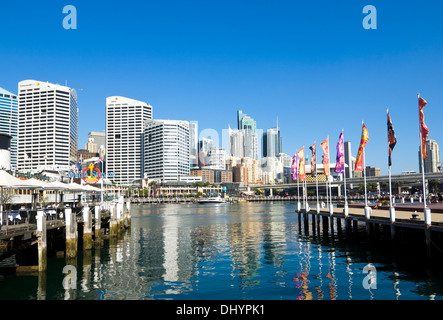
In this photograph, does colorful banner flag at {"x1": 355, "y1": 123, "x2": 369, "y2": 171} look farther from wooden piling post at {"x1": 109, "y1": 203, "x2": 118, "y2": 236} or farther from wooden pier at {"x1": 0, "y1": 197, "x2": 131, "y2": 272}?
wooden piling post at {"x1": 109, "y1": 203, "x2": 118, "y2": 236}

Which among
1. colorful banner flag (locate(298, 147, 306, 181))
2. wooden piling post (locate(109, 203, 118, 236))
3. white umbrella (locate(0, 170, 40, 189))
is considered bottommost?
wooden piling post (locate(109, 203, 118, 236))

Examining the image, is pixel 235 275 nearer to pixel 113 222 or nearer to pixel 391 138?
pixel 391 138

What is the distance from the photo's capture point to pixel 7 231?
2419 cm

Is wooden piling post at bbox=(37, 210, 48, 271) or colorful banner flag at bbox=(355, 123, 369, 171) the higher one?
colorful banner flag at bbox=(355, 123, 369, 171)

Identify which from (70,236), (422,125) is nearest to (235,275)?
(70,236)

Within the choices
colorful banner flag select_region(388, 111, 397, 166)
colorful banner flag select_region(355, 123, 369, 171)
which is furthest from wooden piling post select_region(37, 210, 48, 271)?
colorful banner flag select_region(355, 123, 369, 171)

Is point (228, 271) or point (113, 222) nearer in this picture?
point (228, 271)

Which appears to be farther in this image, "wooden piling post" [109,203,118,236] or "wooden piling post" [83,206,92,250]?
"wooden piling post" [109,203,118,236]

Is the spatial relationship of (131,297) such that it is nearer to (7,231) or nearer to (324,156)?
(7,231)

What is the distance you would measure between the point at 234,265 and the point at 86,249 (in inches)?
598

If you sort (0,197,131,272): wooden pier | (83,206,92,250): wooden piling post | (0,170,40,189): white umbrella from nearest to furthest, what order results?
(0,197,131,272): wooden pier
(0,170,40,189): white umbrella
(83,206,92,250): wooden piling post
